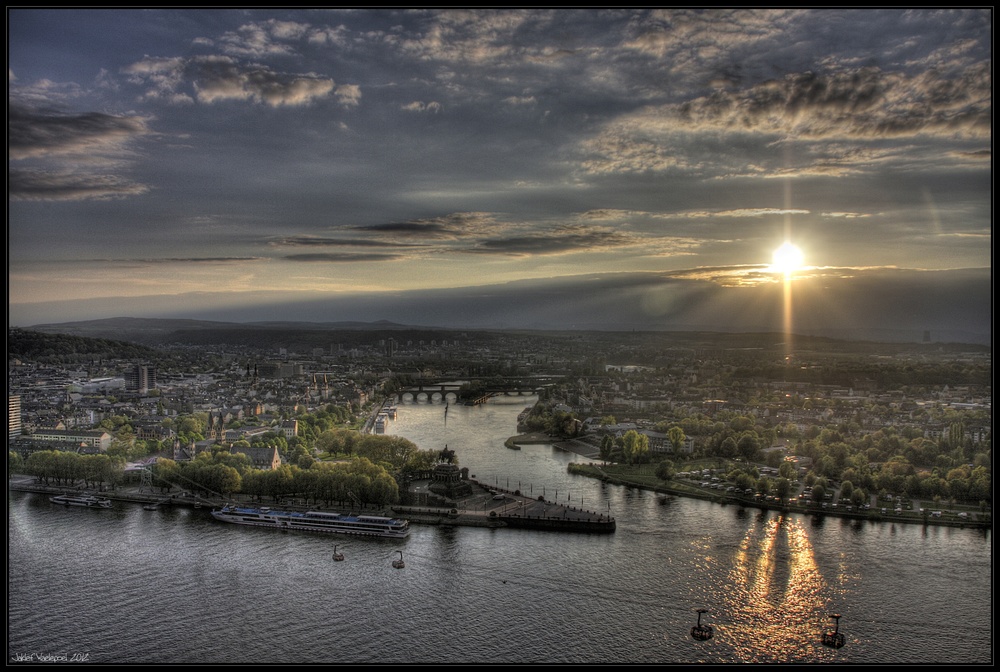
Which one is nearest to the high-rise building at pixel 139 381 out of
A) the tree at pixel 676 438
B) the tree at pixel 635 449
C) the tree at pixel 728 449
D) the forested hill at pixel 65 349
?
the forested hill at pixel 65 349

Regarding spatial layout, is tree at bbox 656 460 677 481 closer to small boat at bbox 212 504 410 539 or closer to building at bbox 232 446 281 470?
small boat at bbox 212 504 410 539

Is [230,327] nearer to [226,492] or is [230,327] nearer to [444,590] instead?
[226,492]

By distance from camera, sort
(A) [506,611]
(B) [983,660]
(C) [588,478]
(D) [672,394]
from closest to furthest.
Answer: (B) [983,660]
(A) [506,611]
(C) [588,478]
(D) [672,394]

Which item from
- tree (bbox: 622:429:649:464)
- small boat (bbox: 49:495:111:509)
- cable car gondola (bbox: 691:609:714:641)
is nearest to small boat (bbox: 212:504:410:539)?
small boat (bbox: 49:495:111:509)

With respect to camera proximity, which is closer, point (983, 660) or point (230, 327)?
point (983, 660)

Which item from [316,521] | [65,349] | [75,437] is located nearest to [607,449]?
[316,521]

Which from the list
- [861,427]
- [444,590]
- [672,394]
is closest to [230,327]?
[672,394]

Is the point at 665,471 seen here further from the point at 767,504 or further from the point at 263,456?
the point at 263,456
